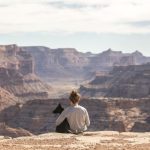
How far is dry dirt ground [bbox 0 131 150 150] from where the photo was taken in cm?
1402

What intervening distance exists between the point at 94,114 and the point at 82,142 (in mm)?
87474

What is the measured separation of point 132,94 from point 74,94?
425ft

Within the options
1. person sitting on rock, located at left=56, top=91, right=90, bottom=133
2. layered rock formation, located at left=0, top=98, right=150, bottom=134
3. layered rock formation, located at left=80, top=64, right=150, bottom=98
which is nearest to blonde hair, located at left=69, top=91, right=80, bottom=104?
person sitting on rock, located at left=56, top=91, right=90, bottom=133

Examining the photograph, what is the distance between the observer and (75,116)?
16172 millimetres

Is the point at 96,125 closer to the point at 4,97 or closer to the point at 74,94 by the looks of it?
the point at 4,97

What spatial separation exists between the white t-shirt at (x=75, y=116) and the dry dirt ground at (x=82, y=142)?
1.15ft

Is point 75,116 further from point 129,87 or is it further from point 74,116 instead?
point 129,87

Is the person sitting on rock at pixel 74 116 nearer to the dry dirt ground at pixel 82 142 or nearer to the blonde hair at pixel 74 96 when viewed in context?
the blonde hair at pixel 74 96

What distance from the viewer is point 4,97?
143 metres

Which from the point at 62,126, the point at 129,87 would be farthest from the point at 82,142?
the point at 129,87

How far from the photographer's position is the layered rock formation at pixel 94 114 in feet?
319

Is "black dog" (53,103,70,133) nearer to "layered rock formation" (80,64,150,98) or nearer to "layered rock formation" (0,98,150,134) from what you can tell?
"layered rock formation" (0,98,150,134)

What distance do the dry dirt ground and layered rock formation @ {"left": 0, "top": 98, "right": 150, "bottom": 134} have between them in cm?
7590

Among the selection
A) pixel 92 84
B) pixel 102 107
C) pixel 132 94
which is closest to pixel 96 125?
pixel 102 107
